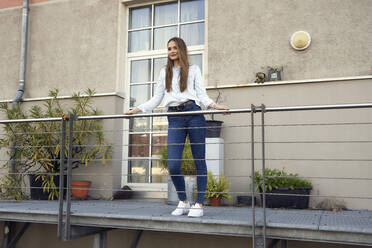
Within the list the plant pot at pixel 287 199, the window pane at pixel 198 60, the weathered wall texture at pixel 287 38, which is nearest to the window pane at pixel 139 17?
the window pane at pixel 198 60

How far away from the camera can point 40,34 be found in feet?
18.0

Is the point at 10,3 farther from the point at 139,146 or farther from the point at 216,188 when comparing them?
the point at 216,188

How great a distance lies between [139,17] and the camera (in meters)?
5.23

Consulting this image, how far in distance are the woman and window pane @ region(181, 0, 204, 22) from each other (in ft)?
6.27

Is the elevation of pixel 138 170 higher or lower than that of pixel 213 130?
lower

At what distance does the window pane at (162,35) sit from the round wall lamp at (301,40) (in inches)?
61.4

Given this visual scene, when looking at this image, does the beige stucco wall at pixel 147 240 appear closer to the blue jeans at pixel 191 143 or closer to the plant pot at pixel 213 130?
the plant pot at pixel 213 130

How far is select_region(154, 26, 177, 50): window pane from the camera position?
199 inches

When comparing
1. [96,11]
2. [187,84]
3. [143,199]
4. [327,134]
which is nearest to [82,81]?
[96,11]

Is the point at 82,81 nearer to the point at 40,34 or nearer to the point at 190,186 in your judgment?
the point at 40,34

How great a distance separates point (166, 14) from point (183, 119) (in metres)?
2.46

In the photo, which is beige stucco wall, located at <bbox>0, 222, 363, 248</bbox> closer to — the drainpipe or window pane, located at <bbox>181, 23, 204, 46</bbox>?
the drainpipe

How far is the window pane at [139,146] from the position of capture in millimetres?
4992

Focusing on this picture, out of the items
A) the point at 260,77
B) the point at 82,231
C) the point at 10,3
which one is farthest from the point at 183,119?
the point at 10,3
